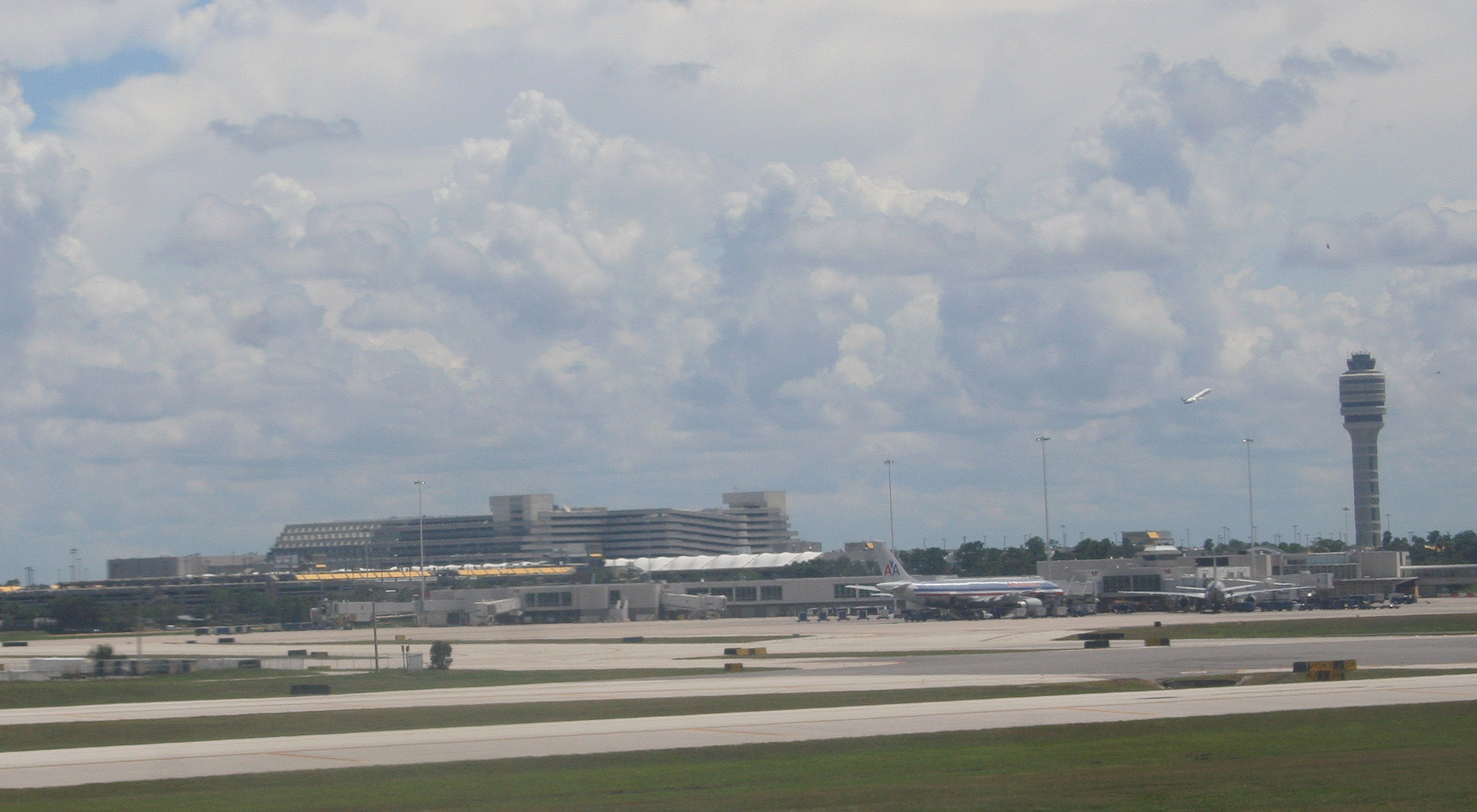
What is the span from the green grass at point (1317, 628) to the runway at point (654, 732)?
4790 cm

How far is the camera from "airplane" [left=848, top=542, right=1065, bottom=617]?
147 meters

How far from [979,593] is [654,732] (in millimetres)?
115445

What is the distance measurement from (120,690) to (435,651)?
15913mm

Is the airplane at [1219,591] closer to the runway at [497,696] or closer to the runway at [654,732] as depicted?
the runway at [497,696]

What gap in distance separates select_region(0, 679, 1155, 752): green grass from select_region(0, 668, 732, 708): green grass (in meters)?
12.8

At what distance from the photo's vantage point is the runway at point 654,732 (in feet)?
A: 103

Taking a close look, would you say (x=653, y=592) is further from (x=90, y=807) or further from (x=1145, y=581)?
(x=90, y=807)

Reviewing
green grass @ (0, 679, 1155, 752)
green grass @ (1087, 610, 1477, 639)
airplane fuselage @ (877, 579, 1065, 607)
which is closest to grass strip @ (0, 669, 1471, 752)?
green grass @ (0, 679, 1155, 752)

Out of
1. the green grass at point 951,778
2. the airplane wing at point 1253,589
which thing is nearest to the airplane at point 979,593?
the airplane wing at point 1253,589

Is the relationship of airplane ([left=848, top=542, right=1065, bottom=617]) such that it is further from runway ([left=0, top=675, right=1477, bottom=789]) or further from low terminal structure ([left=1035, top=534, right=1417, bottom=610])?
runway ([left=0, top=675, right=1477, bottom=789])

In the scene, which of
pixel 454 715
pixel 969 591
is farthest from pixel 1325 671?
pixel 969 591

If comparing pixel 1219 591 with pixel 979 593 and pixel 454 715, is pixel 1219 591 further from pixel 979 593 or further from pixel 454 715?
pixel 454 715

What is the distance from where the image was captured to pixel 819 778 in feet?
89.3

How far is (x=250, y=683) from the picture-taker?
216 ft
